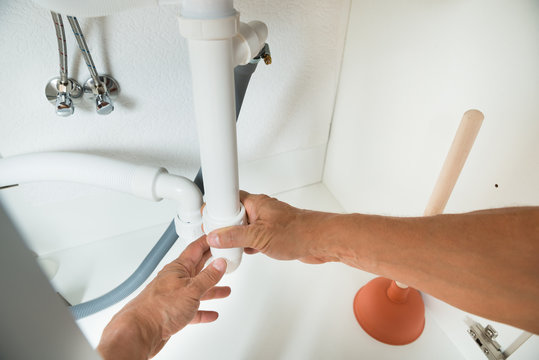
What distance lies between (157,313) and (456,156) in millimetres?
472

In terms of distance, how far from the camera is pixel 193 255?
0.57 m

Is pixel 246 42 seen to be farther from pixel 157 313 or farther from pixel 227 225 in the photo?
pixel 157 313

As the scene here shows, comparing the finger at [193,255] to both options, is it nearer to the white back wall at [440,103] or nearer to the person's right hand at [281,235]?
the person's right hand at [281,235]

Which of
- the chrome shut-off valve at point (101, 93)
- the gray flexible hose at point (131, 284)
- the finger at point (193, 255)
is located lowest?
the gray flexible hose at point (131, 284)

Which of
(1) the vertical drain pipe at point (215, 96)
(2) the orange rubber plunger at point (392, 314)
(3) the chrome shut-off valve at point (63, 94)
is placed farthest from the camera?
(2) the orange rubber plunger at point (392, 314)

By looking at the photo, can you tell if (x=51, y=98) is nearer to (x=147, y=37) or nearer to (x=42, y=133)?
(x=42, y=133)

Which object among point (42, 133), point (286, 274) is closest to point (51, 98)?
point (42, 133)

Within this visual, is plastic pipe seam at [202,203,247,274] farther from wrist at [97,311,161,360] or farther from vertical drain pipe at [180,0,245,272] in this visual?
wrist at [97,311,161,360]

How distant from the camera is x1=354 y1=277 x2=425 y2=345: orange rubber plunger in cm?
65

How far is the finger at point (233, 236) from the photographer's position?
0.48m

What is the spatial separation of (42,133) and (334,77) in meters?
0.65

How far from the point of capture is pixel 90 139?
669mm

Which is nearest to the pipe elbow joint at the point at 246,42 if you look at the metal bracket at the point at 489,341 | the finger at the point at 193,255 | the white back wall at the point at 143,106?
the white back wall at the point at 143,106

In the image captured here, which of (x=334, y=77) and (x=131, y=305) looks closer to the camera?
(x=131, y=305)
